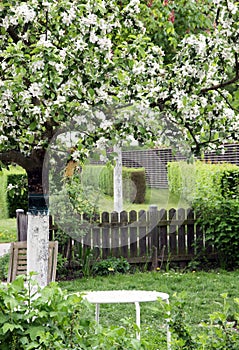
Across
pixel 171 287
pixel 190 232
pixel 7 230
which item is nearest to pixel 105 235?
pixel 190 232

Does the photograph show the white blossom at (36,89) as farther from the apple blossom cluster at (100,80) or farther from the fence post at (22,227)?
the fence post at (22,227)

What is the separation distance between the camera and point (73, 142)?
375 cm

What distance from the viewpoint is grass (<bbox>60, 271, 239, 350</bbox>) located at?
5781 mm

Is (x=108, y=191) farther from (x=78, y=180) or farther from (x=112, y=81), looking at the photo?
(x=112, y=81)

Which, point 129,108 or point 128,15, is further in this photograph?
point 128,15

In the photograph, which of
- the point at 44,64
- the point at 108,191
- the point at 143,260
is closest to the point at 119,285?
the point at 143,260

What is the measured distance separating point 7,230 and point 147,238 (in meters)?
5.41

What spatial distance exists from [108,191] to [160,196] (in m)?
0.59

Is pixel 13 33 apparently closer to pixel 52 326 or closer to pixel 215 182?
pixel 52 326

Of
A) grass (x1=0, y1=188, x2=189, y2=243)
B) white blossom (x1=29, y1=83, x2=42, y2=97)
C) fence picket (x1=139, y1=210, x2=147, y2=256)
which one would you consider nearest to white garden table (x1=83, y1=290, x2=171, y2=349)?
grass (x1=0, y1=188, x2=189, y2=243)

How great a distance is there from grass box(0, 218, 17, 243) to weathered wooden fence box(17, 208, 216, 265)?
389 cm

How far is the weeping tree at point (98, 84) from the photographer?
349 cm

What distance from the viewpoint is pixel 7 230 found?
44.0 feet

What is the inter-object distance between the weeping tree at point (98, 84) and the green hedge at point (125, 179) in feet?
1.14
